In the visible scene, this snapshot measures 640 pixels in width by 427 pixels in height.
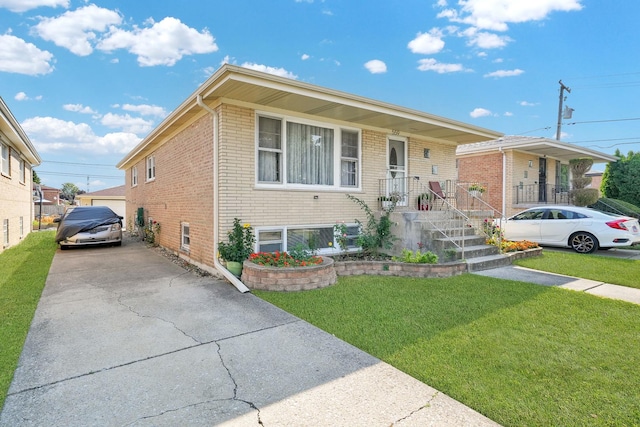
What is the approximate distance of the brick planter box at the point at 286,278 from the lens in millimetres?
5523

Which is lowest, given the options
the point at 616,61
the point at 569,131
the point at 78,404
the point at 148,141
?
the point at 78,404

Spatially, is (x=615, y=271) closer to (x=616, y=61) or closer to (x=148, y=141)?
(x=148, y=141)

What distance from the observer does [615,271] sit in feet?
22.7

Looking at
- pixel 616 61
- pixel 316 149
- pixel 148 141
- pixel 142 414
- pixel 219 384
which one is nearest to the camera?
pixel 142 414

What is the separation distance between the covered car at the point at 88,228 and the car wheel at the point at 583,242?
14.7m

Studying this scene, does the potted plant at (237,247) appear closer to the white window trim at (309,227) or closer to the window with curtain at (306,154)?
the white window trim at (309,227)

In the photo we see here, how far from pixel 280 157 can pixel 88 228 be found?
7.98 m

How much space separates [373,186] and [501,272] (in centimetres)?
354

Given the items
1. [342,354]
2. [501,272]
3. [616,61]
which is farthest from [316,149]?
[616,61]

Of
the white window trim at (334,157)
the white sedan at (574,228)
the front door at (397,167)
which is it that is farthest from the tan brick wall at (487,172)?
the white window trim at (334,157)

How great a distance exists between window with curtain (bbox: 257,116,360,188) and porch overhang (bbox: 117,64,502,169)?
315 mm

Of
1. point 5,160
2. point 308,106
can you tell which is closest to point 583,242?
point 308,106

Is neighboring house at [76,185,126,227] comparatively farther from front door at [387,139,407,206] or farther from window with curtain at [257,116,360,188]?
front door at [387,139,407,206]

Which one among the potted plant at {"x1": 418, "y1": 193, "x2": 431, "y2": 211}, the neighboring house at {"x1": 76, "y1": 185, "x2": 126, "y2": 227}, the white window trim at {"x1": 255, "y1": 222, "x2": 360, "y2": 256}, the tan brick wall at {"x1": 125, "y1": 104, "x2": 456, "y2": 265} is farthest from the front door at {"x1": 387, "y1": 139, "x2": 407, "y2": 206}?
the neighboring house at {"x1": 76, "y1": 185, "x2": 126, "y2": 227}
